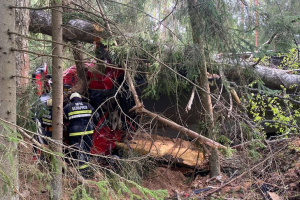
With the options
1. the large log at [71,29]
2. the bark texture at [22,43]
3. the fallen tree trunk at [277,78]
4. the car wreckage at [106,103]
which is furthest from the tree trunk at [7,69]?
the fallen tree trunk at [277,78]

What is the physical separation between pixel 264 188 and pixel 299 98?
2.93 metres

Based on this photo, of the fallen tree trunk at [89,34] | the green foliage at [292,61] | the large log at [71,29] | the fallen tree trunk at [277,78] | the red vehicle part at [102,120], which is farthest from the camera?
the green foliage at [292,61]

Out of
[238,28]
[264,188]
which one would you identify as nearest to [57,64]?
[238,28]

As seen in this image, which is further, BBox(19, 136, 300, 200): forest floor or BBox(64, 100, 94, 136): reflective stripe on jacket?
BBox(64, 100, 94, 136): reflective stripe on jacket

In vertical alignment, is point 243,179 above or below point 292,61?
below

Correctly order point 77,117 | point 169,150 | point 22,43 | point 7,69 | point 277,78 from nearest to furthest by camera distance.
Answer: point 7,69 < point 22,43 < point 77,117 < point 169,150 < point 277,78

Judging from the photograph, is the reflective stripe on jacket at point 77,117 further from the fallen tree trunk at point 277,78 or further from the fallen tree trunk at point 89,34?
the fallen tree trunk at point 277,78

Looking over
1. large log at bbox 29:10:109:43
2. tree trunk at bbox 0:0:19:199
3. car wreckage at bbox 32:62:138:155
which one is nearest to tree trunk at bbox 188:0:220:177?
car wreckage at bbox 32:62:138:155

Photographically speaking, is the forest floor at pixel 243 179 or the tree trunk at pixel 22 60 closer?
the tree trunk at pixel 22 60

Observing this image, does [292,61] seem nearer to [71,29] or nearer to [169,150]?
[169,150]

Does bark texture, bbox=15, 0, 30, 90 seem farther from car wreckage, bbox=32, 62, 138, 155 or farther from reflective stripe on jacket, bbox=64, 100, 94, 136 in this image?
car wreckage, bbox=32, 62, 138, 155

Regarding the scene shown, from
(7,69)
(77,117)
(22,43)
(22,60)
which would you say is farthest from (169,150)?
(7,69)

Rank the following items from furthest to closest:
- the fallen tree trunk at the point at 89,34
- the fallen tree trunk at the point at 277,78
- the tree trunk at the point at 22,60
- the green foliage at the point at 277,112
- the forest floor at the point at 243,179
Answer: the fallen tree trunk at the point at 277,78
the green foliage at the point at 277,112
the fallen tree trunk at the point at 89,34
the forest floor at the point at 243,179
the tree trunk at the point at 22,60

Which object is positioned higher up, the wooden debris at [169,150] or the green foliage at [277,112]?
the green foliage at [277,112]
